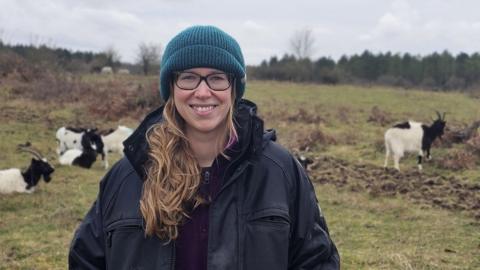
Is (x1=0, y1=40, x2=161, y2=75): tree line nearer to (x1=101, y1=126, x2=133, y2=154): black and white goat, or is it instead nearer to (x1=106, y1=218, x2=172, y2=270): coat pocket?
(x1=101, y1=126, x2=133, y2=154): black and white goat

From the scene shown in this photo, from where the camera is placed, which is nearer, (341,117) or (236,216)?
(236,216)

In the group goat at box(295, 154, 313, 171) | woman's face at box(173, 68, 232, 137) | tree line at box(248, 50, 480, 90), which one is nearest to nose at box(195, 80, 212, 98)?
woman's face at box(173, 68, 232, 137)

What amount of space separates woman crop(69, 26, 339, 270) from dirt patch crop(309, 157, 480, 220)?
785 centimetres

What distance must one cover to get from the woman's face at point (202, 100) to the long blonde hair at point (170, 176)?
0.19 feet

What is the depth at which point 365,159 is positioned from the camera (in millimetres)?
14781

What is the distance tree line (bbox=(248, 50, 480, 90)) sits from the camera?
57.2 metres

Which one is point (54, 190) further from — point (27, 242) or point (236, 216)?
point (236, 216)

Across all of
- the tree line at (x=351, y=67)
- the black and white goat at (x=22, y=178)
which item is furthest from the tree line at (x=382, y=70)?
the black and white goat at (x=22, y=178)

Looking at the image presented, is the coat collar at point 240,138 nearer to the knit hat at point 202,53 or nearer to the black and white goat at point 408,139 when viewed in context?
the knit hat at point 202,53

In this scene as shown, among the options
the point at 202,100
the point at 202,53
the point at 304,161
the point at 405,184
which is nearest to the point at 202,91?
the point at 202,100

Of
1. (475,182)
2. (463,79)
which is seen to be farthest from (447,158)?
(463,79)

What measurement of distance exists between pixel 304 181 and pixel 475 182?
34.4 ft

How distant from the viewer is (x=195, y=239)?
2.19 meters

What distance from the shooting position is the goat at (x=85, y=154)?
13773mm
